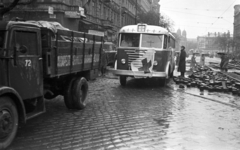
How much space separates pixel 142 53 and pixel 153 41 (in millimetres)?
745

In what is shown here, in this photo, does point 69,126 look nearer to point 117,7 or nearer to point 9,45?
point 9,45

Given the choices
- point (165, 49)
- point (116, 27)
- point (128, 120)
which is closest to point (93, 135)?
point (128, 120)

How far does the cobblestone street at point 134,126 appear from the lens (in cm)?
473

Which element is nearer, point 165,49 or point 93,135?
point 93,135

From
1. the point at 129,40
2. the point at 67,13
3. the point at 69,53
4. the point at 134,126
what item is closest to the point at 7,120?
the point at 69,53

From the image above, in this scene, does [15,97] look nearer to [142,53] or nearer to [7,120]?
[7,120]

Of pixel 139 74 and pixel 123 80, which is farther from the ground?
pixel 139 74

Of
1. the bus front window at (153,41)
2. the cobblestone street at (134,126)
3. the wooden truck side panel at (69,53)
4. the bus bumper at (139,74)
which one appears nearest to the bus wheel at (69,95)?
the cobblestone street at (134,126)

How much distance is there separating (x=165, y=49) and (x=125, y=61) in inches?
71.9

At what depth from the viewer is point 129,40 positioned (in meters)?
11.6

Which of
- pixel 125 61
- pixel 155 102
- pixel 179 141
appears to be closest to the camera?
pixel 179 141

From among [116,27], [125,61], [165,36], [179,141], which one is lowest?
[179,141]

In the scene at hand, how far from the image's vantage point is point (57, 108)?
7426 mm

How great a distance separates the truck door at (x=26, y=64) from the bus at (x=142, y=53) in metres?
6.47
